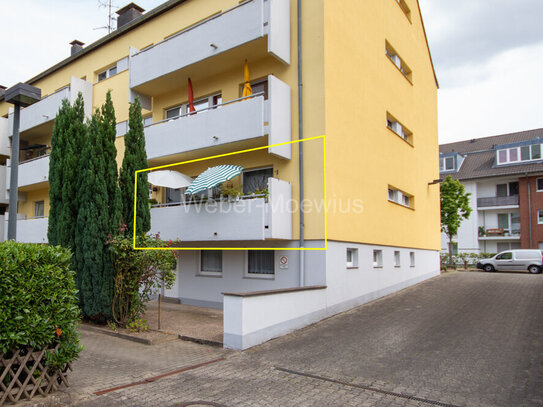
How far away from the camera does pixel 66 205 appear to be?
35.3ft

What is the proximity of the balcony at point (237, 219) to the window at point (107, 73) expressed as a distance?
9.50 m

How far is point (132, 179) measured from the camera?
36.0 feet

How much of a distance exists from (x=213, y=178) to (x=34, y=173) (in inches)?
506

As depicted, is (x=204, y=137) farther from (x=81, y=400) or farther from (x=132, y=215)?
(x=81, y=400)

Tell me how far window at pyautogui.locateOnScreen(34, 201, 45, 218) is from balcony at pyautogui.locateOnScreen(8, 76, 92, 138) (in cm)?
381

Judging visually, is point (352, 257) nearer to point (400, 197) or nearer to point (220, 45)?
point (400, 197)

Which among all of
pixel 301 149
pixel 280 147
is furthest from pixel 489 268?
pixel 280 147

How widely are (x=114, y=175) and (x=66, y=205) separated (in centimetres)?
143

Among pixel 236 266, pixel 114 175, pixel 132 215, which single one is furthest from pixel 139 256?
pixel 236 266

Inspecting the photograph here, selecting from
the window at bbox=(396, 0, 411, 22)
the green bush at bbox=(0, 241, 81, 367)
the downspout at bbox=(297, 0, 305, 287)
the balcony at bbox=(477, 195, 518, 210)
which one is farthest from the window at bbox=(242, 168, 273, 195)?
the balcony at bbox=(477, 195, 518, 210)

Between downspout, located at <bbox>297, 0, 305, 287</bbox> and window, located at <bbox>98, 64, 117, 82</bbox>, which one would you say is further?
window, located at <bbox>98, 64, 117, 82</bbox>

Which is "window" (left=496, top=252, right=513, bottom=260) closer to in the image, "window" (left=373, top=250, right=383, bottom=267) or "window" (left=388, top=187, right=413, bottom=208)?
"window" (left=388, top=187, right=413, bottom=208)

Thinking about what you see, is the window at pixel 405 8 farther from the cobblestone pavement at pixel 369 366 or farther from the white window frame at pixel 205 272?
the cobblestone pavement at pixel 369 366

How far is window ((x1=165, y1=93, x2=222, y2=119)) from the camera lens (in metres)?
14.9
